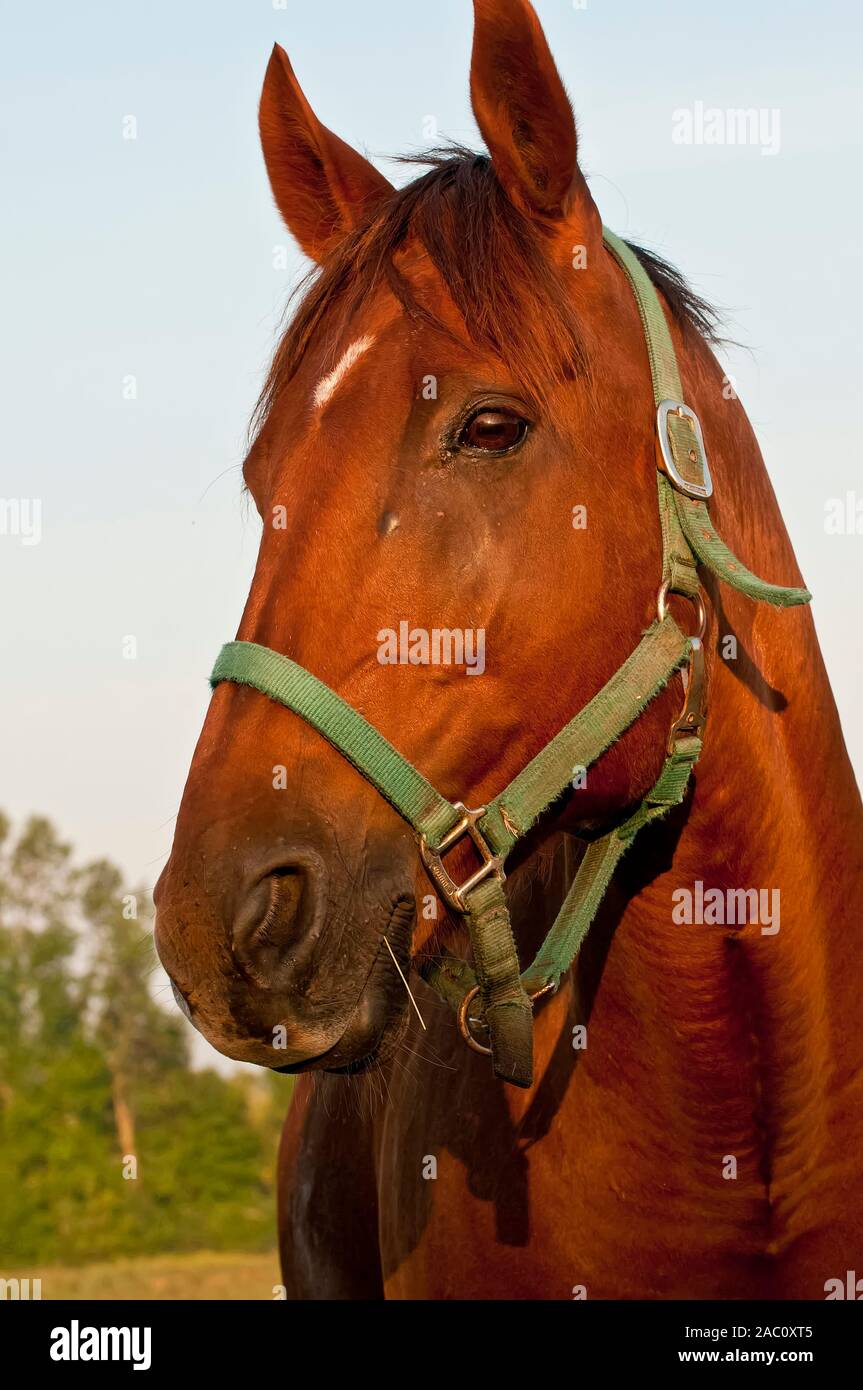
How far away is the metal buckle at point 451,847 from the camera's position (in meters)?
2.71

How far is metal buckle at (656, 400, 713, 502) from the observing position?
298 cm

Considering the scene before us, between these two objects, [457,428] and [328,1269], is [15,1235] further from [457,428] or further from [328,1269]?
[457,428]

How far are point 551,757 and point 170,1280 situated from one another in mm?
13785

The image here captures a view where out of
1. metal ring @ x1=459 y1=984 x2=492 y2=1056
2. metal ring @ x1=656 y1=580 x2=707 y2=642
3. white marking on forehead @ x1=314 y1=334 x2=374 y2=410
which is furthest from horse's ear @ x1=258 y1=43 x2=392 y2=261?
metal ring @ x1=459 y1=984 x2=492 y2=1056

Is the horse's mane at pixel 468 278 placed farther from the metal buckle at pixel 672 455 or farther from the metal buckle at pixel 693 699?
the metal buckle at pixel 693 699

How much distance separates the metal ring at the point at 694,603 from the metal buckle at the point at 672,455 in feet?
0.68

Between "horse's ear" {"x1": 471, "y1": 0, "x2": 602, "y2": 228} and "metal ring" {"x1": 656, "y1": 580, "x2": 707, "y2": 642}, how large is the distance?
86 cm

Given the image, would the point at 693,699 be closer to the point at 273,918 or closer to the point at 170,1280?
the point at 273,918

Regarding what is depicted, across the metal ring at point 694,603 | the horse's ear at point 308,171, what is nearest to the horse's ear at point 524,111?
the horse's ear at point 308,171

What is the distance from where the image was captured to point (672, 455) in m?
2.99

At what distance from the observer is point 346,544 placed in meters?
2.69

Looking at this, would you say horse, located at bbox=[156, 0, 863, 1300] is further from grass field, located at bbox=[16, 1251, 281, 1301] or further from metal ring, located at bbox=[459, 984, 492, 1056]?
grass field, located at bbox=[16, 1251, 281, 1301]

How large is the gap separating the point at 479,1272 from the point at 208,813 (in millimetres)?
1614
